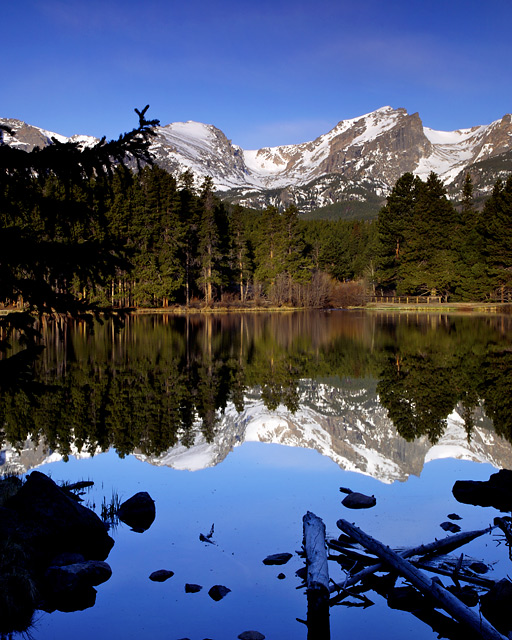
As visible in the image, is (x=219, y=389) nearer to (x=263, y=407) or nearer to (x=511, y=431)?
(x=263, y=407)

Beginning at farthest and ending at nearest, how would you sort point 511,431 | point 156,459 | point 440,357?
point 440,357 < point 511,431 < point 156,459

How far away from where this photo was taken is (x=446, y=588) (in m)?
5.13

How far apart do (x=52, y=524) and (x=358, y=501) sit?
3.77 meters

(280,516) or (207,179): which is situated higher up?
(207,179)

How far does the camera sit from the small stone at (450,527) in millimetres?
6512

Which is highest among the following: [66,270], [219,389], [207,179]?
[207,179]

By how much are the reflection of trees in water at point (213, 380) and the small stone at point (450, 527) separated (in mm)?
4214

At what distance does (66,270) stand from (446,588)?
15.5ft

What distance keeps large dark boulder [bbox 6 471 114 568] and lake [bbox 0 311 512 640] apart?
295 mm

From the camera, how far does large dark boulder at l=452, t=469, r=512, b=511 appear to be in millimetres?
7453

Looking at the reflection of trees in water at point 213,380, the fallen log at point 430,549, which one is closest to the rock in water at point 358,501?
the fallen log at point 430,549

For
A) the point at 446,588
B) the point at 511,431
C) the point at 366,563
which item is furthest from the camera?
the point at 511,431

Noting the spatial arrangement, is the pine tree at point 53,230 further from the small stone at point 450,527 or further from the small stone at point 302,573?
the small stone at point 450,527

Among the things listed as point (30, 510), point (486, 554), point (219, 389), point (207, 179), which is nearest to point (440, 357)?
point (219, 389)
